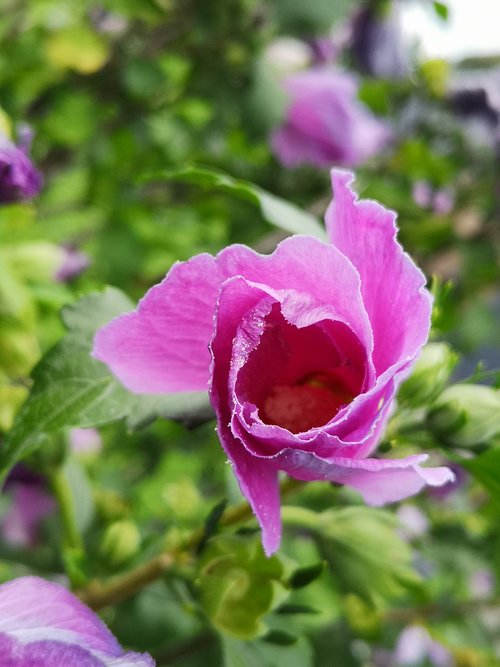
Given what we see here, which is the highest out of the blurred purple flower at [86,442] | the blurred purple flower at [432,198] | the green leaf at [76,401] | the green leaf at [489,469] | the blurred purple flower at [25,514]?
the green leaf at [76,401]

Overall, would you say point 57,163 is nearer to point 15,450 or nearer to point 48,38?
point 48,38

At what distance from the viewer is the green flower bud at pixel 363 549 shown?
1.71ft

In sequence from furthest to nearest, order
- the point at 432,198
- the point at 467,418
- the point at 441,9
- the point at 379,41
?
the point at 432,198 < the point at 379,41 < the point at 441,9 < the point at 467,418

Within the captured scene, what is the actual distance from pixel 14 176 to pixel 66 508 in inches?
10.1

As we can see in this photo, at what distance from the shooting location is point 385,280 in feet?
1.09

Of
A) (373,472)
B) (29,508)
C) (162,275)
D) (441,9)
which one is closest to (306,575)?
(373,472)

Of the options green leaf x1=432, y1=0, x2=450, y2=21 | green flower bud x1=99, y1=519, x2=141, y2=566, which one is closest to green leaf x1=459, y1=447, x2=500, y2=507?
green flower bud x1=99, y1=519, x2=141, y2=566

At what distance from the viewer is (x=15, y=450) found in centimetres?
42

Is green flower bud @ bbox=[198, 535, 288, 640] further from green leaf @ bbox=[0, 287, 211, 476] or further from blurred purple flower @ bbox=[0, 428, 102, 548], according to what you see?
blurred purple flower @ bbox=[0, 428, 102, 548]

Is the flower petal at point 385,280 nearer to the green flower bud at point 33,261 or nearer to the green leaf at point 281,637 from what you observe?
the green leaf at point 281,637

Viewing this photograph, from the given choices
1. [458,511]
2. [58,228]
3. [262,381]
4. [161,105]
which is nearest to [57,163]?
[161,105]

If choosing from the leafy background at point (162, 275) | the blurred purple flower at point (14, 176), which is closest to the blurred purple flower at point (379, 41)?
the leafy background at point (162, 275)

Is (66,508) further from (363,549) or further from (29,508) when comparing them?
(29,508)

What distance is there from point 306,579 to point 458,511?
99 cm
